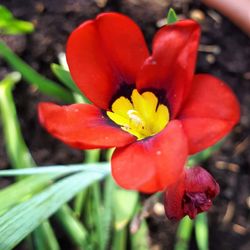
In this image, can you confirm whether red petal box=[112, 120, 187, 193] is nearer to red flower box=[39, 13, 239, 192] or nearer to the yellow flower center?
red flower box=[39, 13, 239, 192]

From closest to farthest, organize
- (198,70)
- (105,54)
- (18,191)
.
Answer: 1. (105,54)
2. (18,191)
3. (198,70)

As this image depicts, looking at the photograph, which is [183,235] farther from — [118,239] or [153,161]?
[153,161]

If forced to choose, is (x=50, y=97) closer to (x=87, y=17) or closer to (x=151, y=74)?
(x=87, y=17)

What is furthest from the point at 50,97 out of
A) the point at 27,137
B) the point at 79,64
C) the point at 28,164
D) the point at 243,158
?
the point at 79,64

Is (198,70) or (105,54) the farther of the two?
(198,70)

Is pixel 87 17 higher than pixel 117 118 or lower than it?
lower

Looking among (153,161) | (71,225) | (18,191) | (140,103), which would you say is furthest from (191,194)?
(71,225)

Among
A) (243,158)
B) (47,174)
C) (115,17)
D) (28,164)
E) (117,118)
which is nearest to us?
(115,17)

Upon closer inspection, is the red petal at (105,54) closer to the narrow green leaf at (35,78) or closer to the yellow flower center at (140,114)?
the yellow flower center at (140,114)
